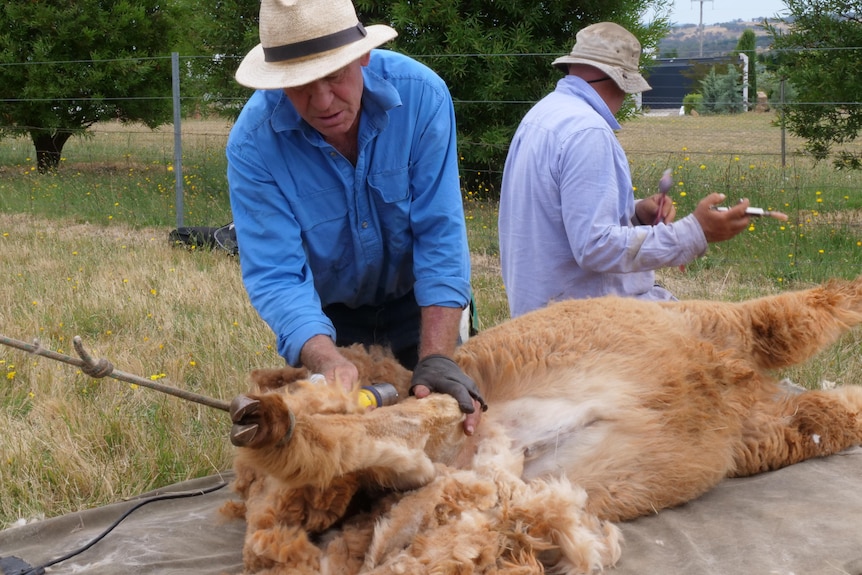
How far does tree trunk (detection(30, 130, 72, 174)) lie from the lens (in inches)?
573

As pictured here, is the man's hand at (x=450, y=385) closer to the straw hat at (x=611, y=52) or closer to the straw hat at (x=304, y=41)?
the straw hat at (x=304, y=41)

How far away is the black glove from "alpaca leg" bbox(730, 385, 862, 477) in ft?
3.57

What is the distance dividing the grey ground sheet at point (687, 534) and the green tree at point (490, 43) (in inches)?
265

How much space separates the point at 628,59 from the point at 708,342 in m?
1.48

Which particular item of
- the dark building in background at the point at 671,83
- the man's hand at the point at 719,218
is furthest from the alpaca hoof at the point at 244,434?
the dark building in background at the point at 671,83

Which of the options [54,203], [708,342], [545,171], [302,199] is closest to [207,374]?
[302,199]

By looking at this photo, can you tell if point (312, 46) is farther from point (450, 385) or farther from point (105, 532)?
point (105, 532)

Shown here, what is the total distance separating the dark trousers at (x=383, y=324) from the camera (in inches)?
150

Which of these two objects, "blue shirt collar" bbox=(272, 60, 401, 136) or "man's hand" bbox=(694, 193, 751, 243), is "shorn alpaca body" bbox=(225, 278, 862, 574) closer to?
"man's hand" bbox=(694, 193, 751, 243)

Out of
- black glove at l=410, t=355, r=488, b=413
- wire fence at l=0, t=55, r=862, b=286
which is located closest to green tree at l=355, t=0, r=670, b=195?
wire fence at l=0, t=55, r=862, b=286

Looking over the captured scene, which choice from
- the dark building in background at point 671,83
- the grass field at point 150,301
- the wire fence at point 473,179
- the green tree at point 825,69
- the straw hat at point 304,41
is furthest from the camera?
the dark building in background at point 671,83

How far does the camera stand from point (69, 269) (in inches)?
276

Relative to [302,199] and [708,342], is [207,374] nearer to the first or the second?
[302,199]

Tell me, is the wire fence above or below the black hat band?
below
